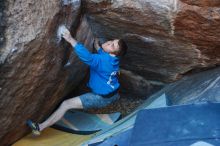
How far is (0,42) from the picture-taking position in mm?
3885

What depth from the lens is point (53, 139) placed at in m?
5.04

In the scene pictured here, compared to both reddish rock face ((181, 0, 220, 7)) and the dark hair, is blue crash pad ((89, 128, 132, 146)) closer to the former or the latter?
the dark hair

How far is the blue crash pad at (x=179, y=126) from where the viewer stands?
335 cm

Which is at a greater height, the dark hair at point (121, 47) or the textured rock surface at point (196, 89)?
the dark hair at point (121, 47)

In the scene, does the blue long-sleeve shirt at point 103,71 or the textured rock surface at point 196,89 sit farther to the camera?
the blue long-sleeve shirt at point 103,71

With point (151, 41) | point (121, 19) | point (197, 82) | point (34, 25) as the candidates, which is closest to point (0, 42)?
point (34, 25)

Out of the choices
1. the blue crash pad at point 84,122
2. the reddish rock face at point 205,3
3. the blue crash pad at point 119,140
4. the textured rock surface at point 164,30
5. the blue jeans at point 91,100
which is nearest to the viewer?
the blue crash pad at point 119,140

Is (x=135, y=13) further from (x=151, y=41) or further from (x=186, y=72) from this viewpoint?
(x=186, y=72)

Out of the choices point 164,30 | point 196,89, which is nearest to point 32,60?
point 164,30

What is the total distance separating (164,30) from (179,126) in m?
1.41

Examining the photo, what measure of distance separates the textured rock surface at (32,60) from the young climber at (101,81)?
0.12 meters

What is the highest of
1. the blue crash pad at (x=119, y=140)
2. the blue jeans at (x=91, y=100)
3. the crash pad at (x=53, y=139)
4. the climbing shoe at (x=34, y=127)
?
Answer: the blue crash pad at (x=119, y=140)

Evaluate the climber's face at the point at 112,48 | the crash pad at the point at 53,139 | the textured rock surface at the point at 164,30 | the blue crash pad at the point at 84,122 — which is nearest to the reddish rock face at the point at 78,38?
the textured rock surface at the point at 164,30

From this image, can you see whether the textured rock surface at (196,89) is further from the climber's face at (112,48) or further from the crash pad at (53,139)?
the crash pad at (53,139)
